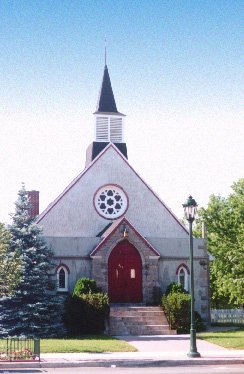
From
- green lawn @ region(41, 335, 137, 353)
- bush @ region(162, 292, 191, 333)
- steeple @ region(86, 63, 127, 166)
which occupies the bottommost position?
green lawn @ region(41, 335, 137, 353)

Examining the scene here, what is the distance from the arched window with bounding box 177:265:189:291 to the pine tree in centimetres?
797

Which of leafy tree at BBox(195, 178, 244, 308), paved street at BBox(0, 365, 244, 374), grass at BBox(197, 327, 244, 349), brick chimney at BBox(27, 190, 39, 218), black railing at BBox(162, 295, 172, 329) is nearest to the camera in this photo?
paved street at BBox(0, 365, 244, 374)

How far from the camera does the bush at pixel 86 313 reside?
1071 inches

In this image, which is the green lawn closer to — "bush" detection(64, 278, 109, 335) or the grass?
"bush" detection(64, 278, 109, 335)

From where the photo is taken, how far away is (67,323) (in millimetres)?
27828

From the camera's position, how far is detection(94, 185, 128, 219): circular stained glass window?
3478cm

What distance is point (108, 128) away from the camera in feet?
128

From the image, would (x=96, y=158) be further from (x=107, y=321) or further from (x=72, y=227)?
(x=107, y=321)

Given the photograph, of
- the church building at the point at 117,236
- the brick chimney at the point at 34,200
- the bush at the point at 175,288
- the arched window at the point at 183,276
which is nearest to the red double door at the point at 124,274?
the church building at the point at 117,236

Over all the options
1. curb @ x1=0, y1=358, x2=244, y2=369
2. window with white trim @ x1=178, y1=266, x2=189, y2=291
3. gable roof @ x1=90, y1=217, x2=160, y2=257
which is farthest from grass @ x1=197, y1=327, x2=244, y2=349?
gable roof @ x1=90, y1=217, x2=160, y2=257

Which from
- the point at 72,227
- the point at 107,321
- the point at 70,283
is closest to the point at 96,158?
the point at 72,227

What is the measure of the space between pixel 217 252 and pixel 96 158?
21710mm

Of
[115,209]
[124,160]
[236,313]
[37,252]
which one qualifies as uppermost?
[124,160]

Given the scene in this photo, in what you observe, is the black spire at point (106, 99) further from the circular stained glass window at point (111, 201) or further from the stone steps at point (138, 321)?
the stone steps at point (138, 321)
